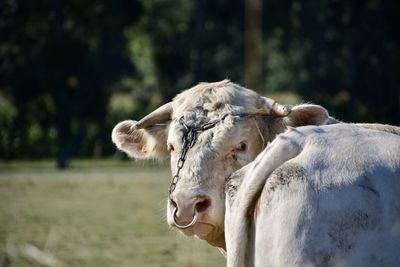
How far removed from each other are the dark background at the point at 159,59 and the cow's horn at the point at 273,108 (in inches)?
1261

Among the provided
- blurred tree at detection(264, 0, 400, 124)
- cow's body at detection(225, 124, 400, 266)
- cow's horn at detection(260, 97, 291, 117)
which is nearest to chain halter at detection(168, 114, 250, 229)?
cow's horn at detection(260, 97, 291, 117)

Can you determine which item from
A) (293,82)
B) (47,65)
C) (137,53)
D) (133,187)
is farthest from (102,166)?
(137,53)

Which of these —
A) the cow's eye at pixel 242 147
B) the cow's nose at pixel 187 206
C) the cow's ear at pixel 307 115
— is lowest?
the cow's nose at pixel 187 206

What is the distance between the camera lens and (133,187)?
2859cm

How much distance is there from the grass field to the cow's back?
14.6 ft

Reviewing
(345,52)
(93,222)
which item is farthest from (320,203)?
(345,52)

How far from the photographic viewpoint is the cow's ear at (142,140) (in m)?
6.59

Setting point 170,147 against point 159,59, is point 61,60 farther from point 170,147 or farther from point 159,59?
point 170,147

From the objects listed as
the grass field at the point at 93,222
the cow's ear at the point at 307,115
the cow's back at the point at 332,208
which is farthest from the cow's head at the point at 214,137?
the grass field at the point at 93,222

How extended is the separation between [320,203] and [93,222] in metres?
15.5

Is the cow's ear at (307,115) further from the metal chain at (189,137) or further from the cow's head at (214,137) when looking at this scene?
the metal chain at (189,137)

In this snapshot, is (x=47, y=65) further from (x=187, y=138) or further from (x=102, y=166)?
(x=187, y=138)

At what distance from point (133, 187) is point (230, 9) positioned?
24.2 meters

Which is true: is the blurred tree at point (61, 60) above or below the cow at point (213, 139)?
below
